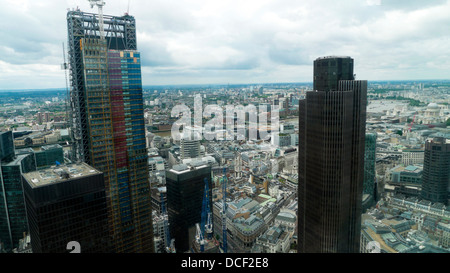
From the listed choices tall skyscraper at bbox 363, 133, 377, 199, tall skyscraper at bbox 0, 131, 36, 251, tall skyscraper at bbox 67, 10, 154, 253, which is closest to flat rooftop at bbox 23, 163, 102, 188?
tall skyscraper at bbox 67, 10, 154, 253

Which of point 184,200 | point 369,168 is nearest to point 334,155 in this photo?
point 184,200

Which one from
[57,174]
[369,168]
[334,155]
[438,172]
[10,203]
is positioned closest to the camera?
[57,174]

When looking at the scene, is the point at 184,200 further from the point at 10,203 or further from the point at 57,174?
the point at 10,203

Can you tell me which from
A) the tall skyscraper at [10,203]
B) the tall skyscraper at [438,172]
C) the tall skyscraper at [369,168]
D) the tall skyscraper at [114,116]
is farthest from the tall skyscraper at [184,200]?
the tall skyscraper at [438,172]

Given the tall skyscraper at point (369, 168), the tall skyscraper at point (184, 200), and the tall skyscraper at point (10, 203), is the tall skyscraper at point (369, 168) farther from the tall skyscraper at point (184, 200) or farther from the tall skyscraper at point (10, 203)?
the tall skyscraper at point (10, 203)

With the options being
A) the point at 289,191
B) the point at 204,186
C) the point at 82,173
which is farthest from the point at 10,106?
the point at 289,191
